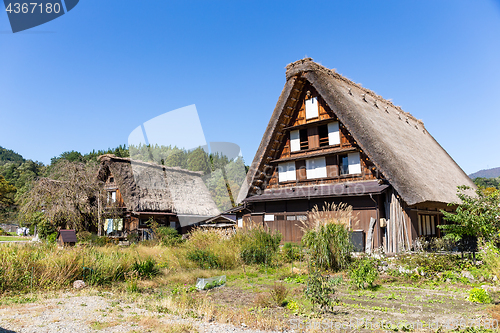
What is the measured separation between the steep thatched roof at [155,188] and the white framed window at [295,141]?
15.0 m

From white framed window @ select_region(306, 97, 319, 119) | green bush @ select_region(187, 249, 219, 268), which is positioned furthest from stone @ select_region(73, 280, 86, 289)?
white framed window @ select_region(306, 97, 319, 119)

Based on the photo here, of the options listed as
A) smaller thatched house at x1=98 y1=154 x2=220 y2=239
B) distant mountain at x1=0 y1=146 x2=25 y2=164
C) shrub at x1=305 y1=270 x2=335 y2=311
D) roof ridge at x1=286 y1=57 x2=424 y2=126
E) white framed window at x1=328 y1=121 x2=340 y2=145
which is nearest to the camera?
shrub at x1=305 y1=270 x2=335 y2=311

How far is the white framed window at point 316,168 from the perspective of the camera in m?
16.9

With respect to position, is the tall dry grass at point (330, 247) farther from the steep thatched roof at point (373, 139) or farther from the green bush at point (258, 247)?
the steep thatched roof at point (373, 139)

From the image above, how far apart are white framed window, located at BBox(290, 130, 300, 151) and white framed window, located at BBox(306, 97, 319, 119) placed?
1108mm

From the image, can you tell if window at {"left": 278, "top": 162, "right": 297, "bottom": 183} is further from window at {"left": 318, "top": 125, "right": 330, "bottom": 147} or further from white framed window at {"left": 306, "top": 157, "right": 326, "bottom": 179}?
window at {"left": 318, "top": 125, "right": 330, "bottom": 147}

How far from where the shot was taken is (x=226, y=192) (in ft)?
159

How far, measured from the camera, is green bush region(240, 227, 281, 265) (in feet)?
40.5

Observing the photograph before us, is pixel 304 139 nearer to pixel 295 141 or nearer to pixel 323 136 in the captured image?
pixel 295 141

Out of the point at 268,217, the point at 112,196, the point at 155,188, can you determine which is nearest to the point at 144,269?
the point at 268,217

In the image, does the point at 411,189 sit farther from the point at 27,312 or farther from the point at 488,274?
the point at 27,312

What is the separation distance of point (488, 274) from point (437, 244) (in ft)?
18.4

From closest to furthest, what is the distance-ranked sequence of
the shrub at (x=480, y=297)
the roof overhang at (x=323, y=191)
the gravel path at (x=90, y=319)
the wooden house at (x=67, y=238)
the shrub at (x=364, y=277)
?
the gravel path at (x=90, y=319)
the shrub at (x=480, y=297)
the shrub at (x=364, y=277)
the wooden house at (x=67, y=238)
the roof overhang at (x=323, y=191)

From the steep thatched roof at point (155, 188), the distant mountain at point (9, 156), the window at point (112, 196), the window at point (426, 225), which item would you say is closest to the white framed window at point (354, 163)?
the window at point (426, 225)
